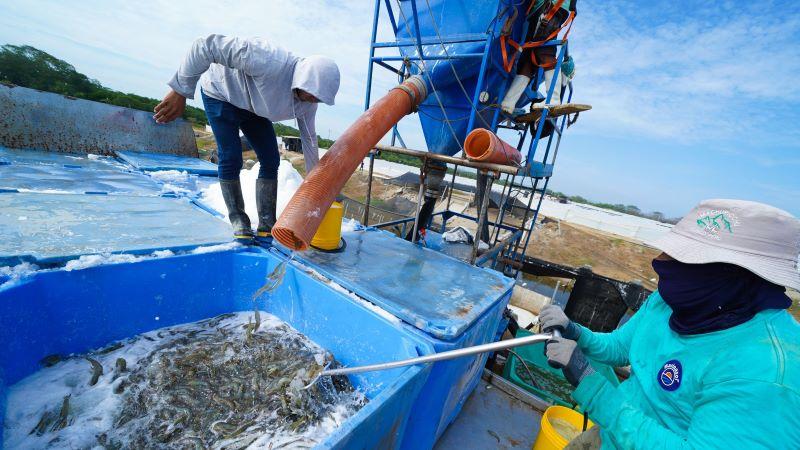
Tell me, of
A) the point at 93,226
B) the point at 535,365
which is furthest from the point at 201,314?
the point at 535,365

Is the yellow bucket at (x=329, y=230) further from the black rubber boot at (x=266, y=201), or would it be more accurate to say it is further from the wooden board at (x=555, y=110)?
the wooden board at (x=555, y=110)

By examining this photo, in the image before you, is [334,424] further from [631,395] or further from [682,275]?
[682,275]

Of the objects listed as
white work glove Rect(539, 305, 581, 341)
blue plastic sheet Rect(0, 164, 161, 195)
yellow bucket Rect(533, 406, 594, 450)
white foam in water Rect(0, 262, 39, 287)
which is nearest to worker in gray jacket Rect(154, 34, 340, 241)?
white foam in water Rect(0, 262, 39, 287)

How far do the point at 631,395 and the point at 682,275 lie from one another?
587 mm

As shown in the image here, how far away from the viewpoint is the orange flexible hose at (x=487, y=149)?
9.62 feet

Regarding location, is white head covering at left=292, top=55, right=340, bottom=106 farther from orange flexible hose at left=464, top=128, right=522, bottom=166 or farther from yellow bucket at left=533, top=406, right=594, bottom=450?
yellow bucket at left=533, top=406, right=594, bottom=450

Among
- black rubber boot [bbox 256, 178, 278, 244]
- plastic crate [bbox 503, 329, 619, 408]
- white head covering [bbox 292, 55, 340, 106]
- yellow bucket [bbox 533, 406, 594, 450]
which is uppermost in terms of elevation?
white head covering [bbox 292, 55, 340, 106]

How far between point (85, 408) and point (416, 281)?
75.2 inches

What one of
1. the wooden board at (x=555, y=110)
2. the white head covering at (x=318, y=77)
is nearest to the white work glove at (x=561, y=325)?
the white head covering at (x=318, y=77)

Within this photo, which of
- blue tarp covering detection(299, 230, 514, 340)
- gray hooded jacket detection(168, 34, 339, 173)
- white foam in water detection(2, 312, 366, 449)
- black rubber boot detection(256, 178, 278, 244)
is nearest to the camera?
white foam in water detection(2, 312, 366, 449)

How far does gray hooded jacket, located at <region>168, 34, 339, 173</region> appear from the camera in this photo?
2.02 meters

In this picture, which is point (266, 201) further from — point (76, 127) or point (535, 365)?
point (76, 127)

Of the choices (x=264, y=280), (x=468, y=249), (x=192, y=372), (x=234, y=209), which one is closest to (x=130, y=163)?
(x=234, y=209)

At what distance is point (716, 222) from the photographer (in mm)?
1074
